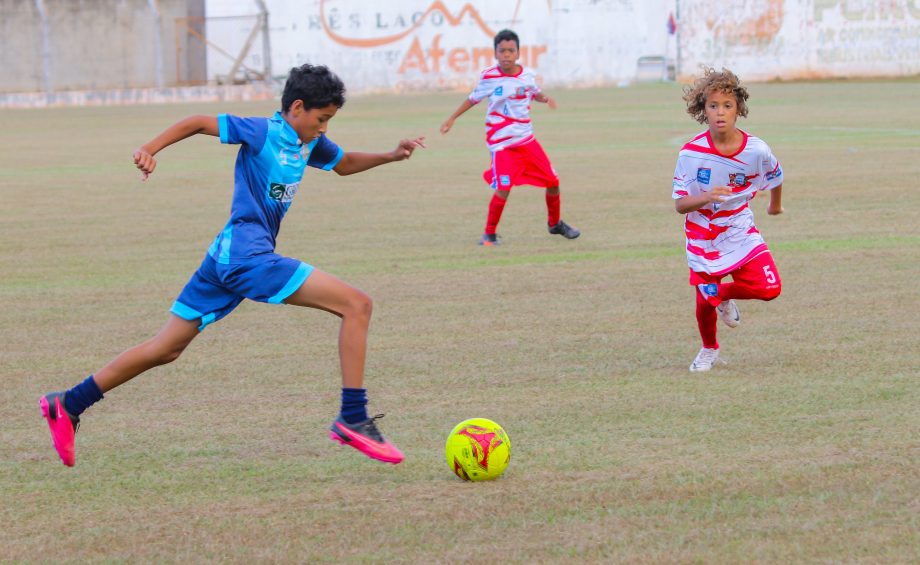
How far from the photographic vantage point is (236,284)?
5.66 m

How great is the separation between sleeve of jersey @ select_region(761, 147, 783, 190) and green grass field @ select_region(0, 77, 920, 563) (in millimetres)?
980

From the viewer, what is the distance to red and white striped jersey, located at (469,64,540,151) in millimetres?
13227

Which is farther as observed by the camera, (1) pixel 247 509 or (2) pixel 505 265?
(2) pixel 505 265

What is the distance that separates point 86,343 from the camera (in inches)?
332

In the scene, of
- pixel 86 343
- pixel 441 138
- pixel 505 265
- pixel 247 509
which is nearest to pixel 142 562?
pixel 247 509

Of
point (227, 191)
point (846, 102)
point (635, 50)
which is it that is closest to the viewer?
point (227, 191)

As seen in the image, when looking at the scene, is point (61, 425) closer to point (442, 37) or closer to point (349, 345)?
point (349, 345)

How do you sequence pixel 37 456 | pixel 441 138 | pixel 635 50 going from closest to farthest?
1. pixel 37 456
2. pixel 441 138
3. pixel 635 50

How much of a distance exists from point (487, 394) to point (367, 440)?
141 centimetres

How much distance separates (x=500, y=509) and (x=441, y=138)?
2201 cm

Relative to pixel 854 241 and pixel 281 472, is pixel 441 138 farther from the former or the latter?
pixel 281 472

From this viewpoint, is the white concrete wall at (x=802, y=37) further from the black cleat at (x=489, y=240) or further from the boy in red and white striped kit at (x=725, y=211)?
A: the boy in red and white striped kit at (x=725, y=211)

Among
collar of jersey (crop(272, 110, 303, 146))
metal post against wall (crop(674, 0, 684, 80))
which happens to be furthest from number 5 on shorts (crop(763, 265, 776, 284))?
metal post against wall (crop(674, 0, 684, 80))

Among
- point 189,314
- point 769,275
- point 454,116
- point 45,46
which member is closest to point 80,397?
point 189,314
